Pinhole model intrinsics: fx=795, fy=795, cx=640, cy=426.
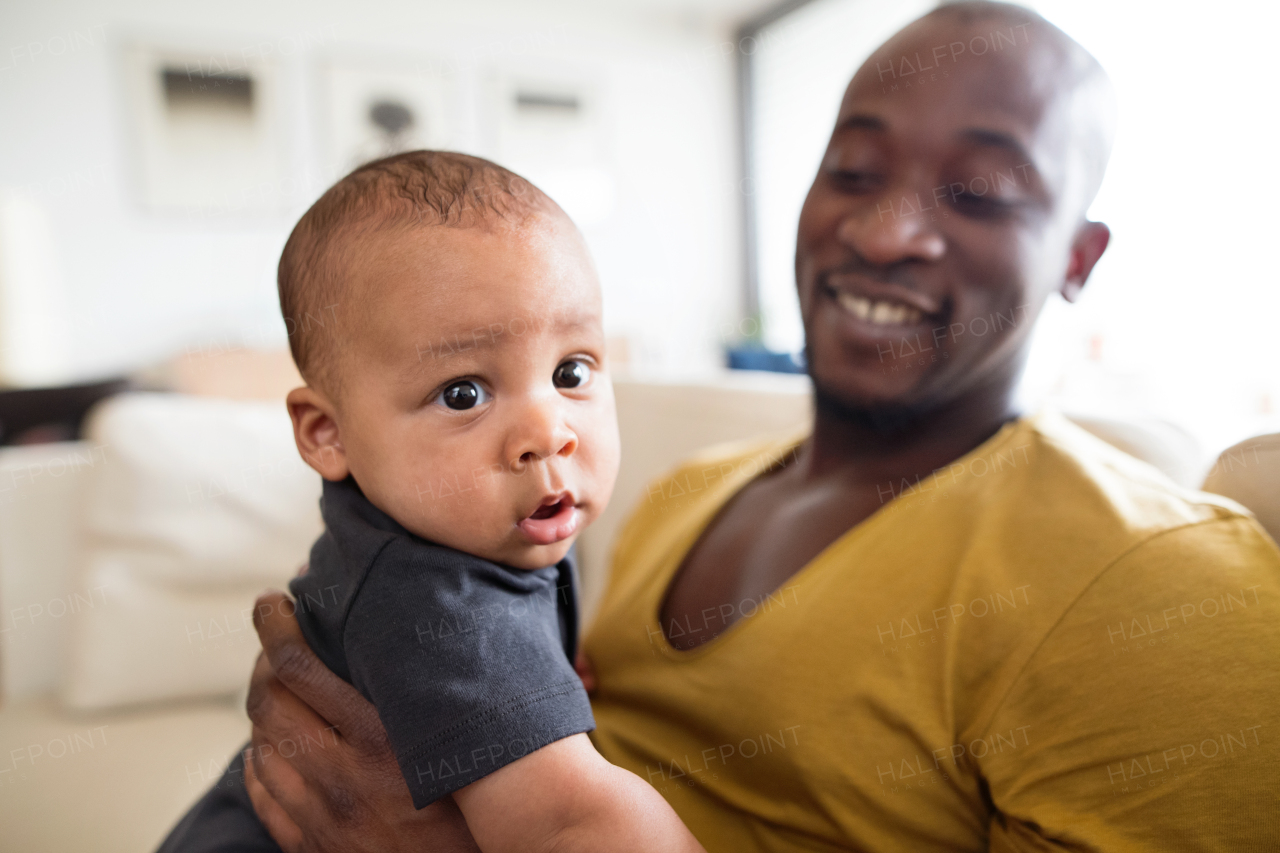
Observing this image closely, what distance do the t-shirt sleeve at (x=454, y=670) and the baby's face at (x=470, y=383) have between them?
37 mm

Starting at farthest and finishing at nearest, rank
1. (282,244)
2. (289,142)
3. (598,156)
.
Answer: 1. (598,156)
2. (289,142)
3. (282,244)

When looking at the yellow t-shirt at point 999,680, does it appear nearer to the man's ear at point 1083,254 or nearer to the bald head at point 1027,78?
the man's ear at point 1083,254

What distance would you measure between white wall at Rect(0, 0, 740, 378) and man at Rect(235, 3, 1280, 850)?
4.12m

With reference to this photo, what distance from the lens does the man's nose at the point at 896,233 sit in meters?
0.87

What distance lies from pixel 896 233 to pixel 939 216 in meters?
0.05

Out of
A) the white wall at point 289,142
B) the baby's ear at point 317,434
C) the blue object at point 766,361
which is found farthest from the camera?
the white wall at point 289,142

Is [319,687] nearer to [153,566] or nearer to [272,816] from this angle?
[272,816]

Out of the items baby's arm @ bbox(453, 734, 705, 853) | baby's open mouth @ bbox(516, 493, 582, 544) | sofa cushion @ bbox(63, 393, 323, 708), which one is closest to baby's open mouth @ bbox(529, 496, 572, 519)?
baby's open mouth @ bbox(516, 493, 582, 544)

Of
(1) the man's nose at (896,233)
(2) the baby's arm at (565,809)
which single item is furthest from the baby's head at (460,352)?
(1) the man's nose at (896,233)

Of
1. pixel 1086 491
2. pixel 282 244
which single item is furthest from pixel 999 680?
pixel 282 244

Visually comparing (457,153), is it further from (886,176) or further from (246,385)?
(246,385)

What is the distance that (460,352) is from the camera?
61 cm

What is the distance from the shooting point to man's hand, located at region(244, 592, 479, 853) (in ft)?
2.43

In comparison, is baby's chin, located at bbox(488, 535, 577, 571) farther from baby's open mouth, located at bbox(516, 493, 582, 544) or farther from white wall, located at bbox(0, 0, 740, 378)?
white wall, located at bbox(0, 0, 740, 378)
